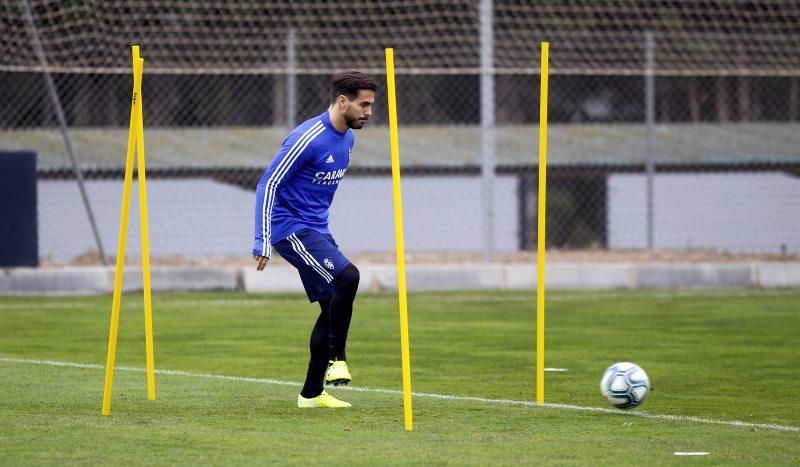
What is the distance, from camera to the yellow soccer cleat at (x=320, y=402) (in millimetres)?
8656

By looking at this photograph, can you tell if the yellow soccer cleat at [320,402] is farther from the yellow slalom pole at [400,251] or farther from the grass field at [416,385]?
the yellow slalom pole at [400,251]

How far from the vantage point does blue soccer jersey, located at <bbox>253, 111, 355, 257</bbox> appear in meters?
8.48

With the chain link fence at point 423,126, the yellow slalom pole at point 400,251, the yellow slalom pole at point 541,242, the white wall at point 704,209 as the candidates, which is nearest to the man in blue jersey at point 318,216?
the yellow slalom pole at point 400,251

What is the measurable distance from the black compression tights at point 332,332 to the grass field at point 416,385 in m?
0.23

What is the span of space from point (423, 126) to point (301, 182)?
18987 millimetres

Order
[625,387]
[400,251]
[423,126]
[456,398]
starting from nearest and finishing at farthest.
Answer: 1. [400,251]
2. [625,387]
3. [456,398]
4. [423,126]

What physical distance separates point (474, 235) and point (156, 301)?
9.09m

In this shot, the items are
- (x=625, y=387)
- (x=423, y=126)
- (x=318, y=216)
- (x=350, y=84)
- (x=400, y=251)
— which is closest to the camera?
(x=400, y=251)

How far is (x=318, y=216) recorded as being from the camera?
8758 mm

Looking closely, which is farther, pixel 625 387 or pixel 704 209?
pixel 704 209

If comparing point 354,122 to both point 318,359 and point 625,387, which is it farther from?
point 625,387

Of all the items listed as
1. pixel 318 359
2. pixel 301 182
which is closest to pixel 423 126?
pixel 301 182

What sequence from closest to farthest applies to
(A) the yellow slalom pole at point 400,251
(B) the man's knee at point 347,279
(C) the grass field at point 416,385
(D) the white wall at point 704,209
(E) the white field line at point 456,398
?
1. (C) the grass field at point 416,385
2. (A) the yellow slalom pole at point 400,251
3. (E) the white field line at point 456,398
4. (B) the man's knee at point 347,279
5. (D) the white wall at point 704,209

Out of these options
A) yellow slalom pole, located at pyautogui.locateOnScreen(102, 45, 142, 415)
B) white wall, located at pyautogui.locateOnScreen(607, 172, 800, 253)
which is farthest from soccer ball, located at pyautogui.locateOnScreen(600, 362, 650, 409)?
white wall, located at pyautogui.locateOnScreen(607, 172, 800, 253)
